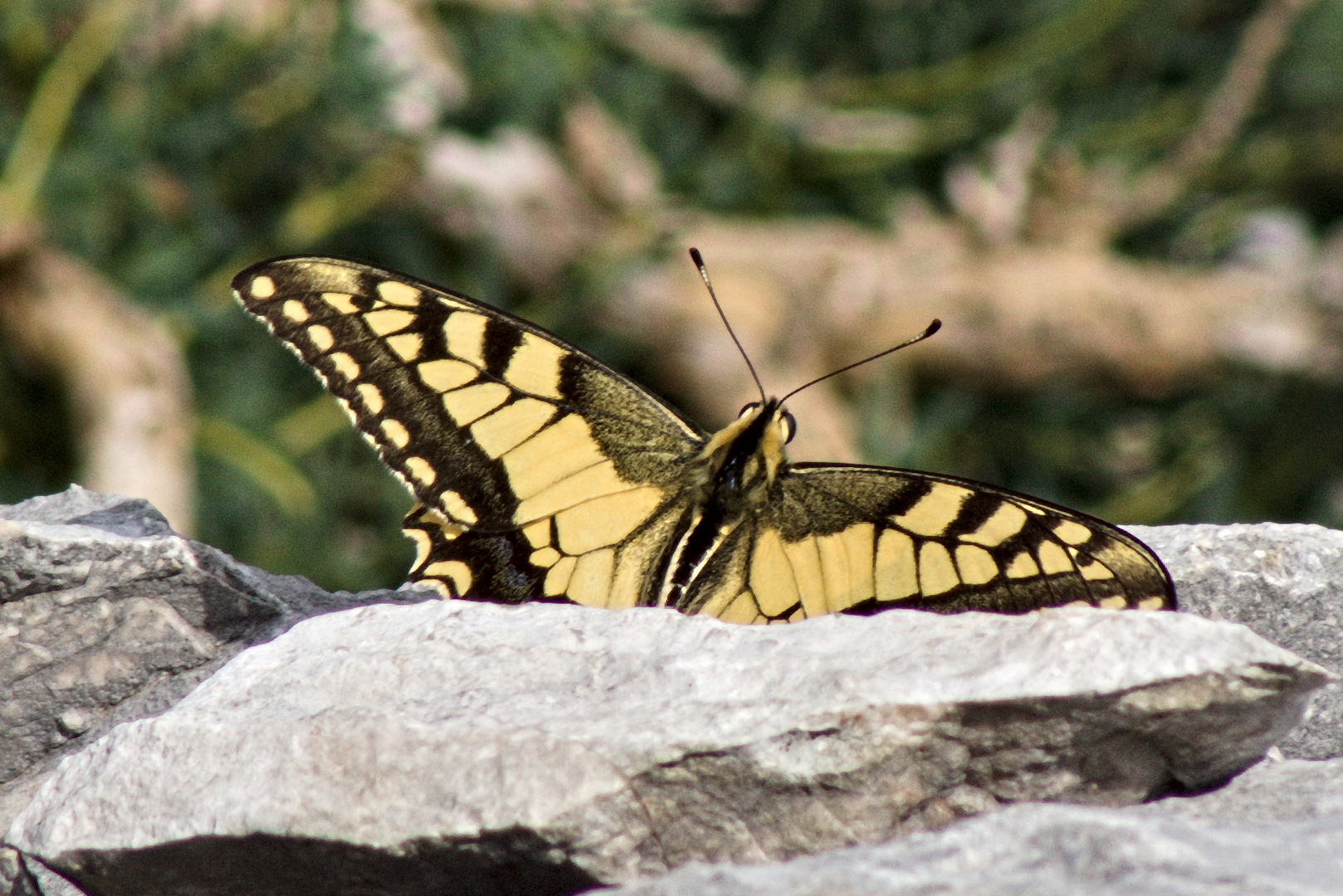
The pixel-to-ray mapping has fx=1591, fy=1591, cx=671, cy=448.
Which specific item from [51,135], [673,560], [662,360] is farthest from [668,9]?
[673,560]

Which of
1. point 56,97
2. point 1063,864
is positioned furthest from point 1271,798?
point 56,97

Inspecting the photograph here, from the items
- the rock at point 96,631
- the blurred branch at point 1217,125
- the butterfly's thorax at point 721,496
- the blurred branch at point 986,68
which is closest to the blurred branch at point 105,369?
the rock at point 96,631

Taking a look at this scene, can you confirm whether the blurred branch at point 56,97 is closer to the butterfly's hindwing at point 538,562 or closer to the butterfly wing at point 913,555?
the butterfly's hindwing at point 538,562

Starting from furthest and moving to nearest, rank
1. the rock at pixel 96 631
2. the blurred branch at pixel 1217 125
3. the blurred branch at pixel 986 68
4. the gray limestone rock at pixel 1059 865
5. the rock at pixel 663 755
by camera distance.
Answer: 1. the blurred branch at pixel 1217 125
2. the blurred branch at pixel 986 68
3. the rock at pixel 96 631
4. the rock at pixel 663 755
5. the gray limestone rock at pixel 1059 865

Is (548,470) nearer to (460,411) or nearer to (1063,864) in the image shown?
(460,411)

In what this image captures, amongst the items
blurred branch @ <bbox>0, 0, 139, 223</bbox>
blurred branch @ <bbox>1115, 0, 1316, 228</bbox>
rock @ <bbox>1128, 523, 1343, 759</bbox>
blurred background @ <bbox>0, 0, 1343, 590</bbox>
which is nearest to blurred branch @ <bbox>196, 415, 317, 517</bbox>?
blurred background @ <bbox>0, 0, 1343, 590</bbox>

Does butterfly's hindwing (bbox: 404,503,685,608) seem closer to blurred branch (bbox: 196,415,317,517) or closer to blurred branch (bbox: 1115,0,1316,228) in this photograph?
blurred branch (bbox: 196,415,317,517)
